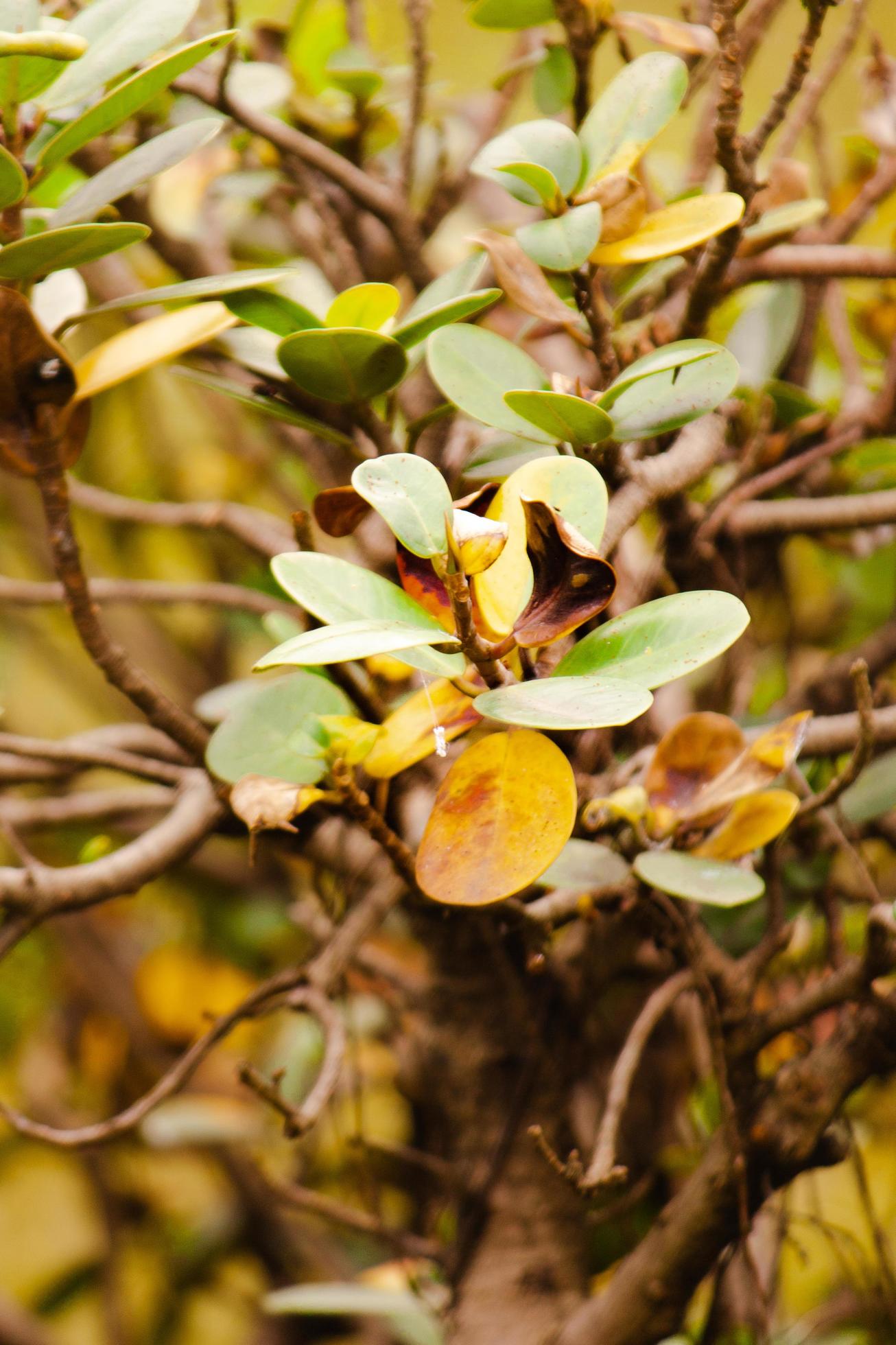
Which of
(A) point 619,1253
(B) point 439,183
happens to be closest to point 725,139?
(B) point 439,183

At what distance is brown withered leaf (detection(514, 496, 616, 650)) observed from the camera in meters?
0.28

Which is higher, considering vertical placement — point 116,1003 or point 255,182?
point 255,182

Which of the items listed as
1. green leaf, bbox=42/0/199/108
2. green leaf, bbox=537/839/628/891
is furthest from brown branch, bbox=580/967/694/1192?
green leaf, bbox=42/0/199/108

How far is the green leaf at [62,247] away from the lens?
1.00 ft

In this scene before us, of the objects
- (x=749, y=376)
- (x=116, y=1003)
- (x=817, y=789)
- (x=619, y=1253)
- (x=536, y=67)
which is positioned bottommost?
(x=116, y=1003)

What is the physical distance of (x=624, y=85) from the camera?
0.39 m

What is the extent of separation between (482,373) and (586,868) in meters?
0.19

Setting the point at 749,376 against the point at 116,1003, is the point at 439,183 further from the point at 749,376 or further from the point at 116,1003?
the point at 116,1003

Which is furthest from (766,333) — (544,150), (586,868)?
(586,868)

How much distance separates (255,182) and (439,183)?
0.39 ft

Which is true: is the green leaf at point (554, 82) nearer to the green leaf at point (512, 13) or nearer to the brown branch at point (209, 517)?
the green leaf at point (512, 13)

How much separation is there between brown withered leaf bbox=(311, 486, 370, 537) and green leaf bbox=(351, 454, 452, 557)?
7 cm

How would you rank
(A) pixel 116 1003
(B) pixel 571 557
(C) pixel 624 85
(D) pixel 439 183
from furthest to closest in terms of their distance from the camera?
(A) pixel 116 1003 → (D) pixel 439 183 → (C) pixel 624 85 → (B) pixel 571 557

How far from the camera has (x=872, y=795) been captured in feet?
1.57
